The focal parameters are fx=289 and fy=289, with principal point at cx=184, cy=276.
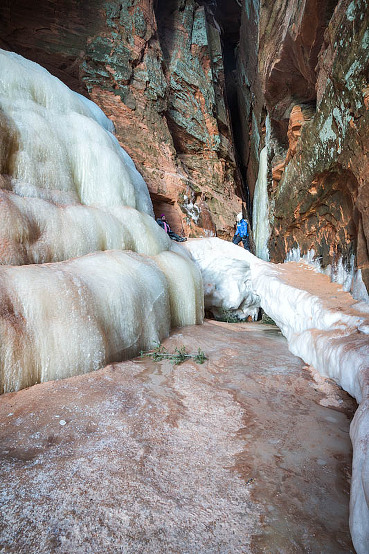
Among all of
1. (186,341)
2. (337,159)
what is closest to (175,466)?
(186,341)

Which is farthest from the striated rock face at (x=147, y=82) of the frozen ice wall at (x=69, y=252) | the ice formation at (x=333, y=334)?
the ice formation at (x=333, y=334)

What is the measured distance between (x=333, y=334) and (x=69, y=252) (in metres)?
2.84

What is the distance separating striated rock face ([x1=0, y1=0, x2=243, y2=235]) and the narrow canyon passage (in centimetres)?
759

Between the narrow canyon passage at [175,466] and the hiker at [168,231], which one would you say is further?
the hiker at [168,231]

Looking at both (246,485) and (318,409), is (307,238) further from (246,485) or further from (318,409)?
(246,485)

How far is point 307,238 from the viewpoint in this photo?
4535 millimetres

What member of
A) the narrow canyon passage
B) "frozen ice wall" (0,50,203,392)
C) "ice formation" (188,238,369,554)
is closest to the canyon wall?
"ice formation" (188,238,369,554)

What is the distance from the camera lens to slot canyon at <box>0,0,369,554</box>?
1036 mm

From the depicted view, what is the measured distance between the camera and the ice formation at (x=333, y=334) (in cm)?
100

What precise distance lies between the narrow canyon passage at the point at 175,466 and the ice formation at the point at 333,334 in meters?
0.12

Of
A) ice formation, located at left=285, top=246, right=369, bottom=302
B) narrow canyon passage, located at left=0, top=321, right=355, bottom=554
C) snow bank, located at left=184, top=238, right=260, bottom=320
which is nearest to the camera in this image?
narrow canyon passage, located at left=0, top=321, right=355, bottom=554

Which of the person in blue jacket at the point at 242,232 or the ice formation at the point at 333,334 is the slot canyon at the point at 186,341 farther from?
the person in blue jacket at the point at 242,232

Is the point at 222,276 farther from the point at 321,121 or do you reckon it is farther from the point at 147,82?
the point at 147,82

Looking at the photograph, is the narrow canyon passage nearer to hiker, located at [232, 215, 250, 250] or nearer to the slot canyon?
the slot canyon
